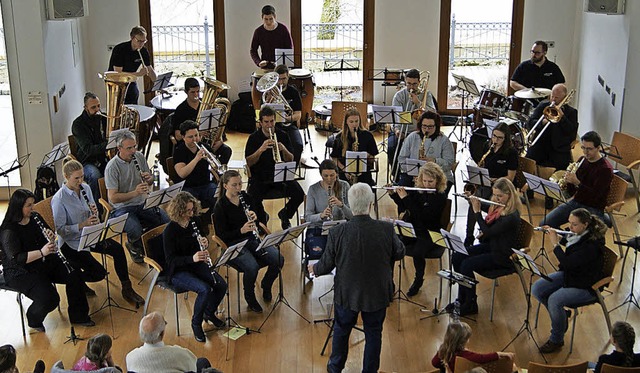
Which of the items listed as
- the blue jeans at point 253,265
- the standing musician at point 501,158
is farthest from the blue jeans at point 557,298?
the blue jeans at point 253,265

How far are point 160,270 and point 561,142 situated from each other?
526 centimetres

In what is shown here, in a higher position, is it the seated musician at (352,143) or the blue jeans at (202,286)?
the seated musician at (352,143)

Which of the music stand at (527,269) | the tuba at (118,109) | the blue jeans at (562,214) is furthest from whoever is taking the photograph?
the tuba at (118,109)

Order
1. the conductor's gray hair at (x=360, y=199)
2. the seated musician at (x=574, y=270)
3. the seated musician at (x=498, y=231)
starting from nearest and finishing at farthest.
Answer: the conductor's gray hair at (x=360, y=199) < the seated musician at (x=574, y=270) < the seated musician at (x=498, y=231)

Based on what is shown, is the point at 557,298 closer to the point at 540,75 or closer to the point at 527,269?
the point at 527,269

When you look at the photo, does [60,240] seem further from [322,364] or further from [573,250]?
[573,250]

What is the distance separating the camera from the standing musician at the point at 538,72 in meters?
11.4

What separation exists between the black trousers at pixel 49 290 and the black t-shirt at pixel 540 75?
7.01 metres

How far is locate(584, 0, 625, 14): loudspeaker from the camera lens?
34.5 feet

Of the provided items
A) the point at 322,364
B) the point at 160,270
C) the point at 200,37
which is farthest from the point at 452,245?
the point at 200,37

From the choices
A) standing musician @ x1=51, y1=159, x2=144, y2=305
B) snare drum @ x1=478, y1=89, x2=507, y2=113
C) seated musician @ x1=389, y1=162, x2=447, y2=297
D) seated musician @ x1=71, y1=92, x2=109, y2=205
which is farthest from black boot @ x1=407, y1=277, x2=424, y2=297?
snare drum @ x1=478, y1=89, x2=507, y2=113

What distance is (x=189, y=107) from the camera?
9695mm

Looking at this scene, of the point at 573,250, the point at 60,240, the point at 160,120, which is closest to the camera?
the point at 573,250

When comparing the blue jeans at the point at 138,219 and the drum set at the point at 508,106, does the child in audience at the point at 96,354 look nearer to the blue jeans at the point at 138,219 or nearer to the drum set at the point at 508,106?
the blue jeans at the point at 138,219
